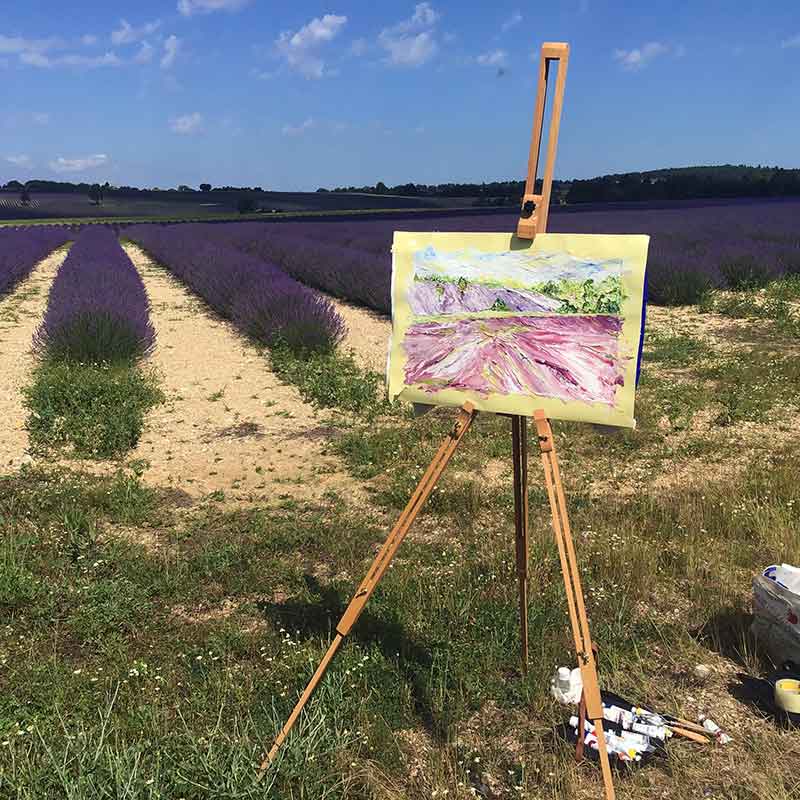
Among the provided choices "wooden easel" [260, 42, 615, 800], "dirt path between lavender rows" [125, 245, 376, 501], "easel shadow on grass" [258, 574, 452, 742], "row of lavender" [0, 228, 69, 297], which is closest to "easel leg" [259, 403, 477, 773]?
"wooden easel" [260, 42, 615, 800]

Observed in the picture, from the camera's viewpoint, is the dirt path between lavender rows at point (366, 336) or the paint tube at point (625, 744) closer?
the paint tube at point (625, 744)

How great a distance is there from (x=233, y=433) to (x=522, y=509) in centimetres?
344

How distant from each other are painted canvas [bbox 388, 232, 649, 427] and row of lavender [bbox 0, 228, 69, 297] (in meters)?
12.4

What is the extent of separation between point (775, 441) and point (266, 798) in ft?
14.2

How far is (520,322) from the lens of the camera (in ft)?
7.59

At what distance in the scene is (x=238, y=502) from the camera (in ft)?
13.9

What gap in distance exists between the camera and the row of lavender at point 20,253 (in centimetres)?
1356

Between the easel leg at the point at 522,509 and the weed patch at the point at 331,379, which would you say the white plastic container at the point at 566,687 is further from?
the weed patch at the point at 331,379

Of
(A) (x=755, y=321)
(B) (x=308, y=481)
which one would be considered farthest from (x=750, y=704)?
(A) (x=755, y=321)

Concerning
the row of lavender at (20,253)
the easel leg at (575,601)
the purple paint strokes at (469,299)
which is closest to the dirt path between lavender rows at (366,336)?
the purple paint strokes at (469,299)

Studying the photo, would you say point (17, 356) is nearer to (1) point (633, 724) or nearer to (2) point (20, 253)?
(1) point (633, 724)

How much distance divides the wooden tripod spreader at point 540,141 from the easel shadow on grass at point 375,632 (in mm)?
1564

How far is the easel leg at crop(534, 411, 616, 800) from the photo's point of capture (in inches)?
72.7

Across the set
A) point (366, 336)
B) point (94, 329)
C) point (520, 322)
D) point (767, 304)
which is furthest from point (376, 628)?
point (767, 304)
